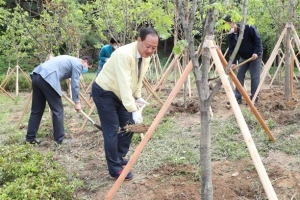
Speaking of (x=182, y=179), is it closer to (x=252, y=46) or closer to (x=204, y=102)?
(x=204, y=102)

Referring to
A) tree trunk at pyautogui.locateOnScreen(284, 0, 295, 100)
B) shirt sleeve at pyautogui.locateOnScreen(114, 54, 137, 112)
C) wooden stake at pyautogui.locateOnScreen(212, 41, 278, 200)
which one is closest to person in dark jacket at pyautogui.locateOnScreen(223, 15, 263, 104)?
tree trunk at pyautogui.locateOnScreen(284, 0, 295, 100)

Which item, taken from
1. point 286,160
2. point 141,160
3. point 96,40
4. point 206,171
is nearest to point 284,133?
point 286,160

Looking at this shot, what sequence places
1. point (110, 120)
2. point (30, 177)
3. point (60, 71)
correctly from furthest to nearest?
1. point (60, 71)
2. point (110, 120)
3. point (30, 177)

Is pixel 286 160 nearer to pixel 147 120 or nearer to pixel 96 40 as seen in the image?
pixel 147 120

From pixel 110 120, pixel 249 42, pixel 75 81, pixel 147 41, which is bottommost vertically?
pixel 110 120

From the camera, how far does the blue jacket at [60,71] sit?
4961mm

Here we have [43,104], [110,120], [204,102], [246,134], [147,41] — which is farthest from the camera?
[43,104]

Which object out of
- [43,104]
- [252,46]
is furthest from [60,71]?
[252,46]

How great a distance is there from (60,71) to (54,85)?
253 mm

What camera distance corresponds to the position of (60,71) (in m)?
5.10

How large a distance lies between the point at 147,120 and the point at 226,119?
138 cm

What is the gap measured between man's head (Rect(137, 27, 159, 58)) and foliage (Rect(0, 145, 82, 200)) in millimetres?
1435

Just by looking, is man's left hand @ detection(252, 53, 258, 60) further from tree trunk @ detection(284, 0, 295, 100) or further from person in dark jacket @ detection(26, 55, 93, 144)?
person in dark jacket @ detection(26, 55, 93, 144)

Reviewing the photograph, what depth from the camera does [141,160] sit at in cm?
419
